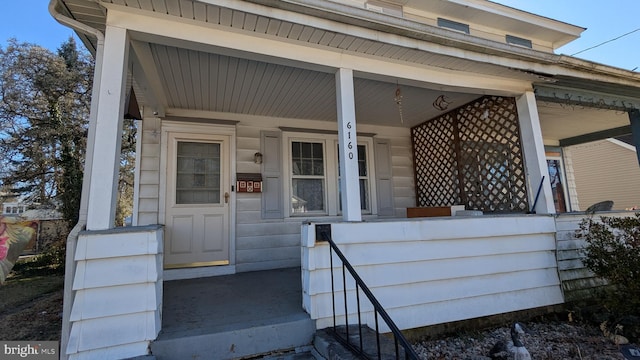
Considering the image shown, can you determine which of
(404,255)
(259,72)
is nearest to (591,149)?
(404,255)

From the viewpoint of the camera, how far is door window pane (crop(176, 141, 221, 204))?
14.0ft

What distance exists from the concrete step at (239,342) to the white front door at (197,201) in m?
2.17

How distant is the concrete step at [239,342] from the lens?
1.99 m

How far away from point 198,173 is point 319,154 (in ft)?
6.33

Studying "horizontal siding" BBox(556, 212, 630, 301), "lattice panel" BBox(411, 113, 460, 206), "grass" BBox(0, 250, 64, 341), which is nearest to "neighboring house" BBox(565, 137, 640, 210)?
"lattice panel" BBox(411, 113, 460, 206)

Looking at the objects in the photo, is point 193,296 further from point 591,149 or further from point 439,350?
point 591,149

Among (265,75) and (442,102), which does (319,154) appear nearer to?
(265,75)

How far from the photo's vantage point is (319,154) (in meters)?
5.05

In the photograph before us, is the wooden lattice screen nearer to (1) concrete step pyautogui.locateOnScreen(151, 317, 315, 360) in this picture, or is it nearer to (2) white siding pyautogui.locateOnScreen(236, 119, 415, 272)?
(2) white siding pyautogui.locateOnScreen(236, 119, 415, 272)

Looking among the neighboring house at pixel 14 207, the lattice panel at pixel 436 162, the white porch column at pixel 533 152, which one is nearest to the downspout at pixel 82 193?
the white porch column at pixel 533 152

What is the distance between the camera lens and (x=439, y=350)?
258 cm

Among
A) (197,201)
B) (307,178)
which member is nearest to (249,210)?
(197,201)

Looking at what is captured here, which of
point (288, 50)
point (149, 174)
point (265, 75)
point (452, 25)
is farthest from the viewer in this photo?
point (452, 25)

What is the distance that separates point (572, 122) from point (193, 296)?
758cm
